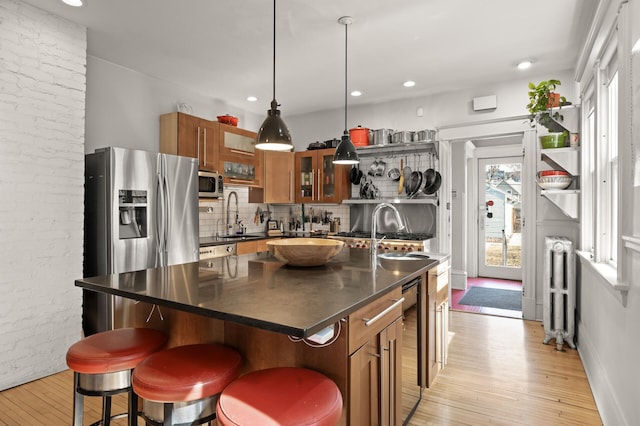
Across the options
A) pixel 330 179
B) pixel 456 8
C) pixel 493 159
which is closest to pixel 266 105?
pixel 330 179

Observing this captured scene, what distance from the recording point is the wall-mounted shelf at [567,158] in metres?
3.51

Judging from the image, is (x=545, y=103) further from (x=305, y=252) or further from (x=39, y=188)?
(x=39, y=188)

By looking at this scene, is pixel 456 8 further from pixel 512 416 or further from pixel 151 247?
pixel 151 247

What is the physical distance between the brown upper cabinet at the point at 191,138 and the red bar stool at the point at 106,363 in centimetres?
295

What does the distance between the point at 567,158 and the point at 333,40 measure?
242 cm

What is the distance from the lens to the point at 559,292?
349 cm

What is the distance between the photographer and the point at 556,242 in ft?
11.6

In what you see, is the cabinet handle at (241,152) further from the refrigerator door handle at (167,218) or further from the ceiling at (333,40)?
the refrigerator door handle at (167,218)

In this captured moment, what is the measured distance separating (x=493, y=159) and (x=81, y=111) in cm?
637

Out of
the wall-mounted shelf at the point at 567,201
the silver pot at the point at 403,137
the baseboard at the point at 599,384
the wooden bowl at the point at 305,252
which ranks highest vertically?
the silver pot at the point at 403,137

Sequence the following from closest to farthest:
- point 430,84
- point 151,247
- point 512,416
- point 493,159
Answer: point 512,416
point 151,247
point 430,84
point 493,159

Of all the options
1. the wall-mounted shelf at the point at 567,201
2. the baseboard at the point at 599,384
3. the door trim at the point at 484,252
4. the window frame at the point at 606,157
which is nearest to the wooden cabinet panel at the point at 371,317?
the baseboard at the point at 599,384

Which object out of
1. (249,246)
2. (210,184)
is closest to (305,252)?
(210,184)

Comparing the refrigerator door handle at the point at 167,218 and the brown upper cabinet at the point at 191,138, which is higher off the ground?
the brown upper cabinet at the point at 191,138
